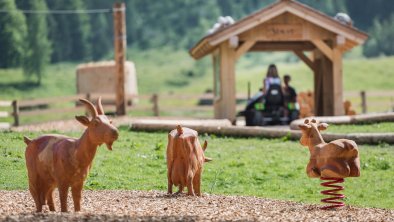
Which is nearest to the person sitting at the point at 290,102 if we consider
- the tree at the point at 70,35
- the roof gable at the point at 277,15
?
the roof gable at the point at 277,15

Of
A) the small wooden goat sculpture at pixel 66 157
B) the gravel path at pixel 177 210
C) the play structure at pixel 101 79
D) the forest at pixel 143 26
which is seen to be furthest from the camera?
the forest at pixel 143 26

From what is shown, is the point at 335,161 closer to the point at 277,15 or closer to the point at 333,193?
the point at 333,193

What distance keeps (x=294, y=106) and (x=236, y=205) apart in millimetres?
15360

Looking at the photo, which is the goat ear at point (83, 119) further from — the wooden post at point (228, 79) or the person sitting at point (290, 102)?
the wooden post at point (228, 79)

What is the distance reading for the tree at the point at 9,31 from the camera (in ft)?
115

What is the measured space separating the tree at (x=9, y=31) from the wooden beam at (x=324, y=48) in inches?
426

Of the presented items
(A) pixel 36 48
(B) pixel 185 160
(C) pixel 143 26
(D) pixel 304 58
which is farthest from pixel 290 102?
(C) pixel 143 26

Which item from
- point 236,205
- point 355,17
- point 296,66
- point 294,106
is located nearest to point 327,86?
point 294,106

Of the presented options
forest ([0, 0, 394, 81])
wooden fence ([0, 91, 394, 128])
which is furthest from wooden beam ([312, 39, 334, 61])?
forest ([0, 0, 394, 81])

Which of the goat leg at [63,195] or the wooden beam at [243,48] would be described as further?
the wooden beam at [243,48]

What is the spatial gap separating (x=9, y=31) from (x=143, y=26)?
145ft

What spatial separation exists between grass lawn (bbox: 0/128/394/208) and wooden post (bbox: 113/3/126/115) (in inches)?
355

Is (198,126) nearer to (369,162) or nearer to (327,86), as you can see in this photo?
(369,162)

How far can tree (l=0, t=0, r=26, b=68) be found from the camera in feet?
115
